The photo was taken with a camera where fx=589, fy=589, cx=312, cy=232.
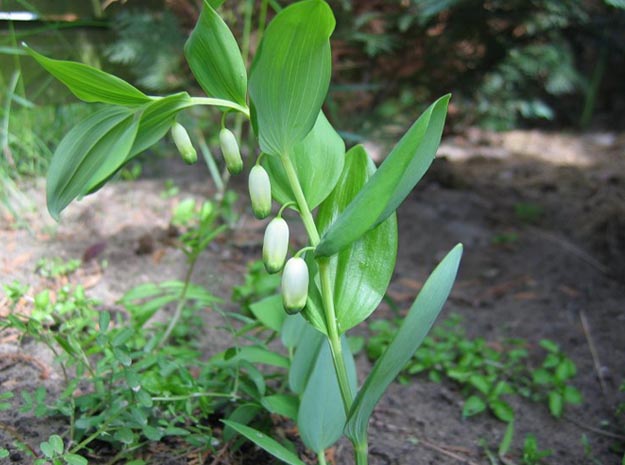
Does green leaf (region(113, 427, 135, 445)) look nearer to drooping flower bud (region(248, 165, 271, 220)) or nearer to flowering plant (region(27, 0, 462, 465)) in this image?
flowering plant (region(27, 0, 462, 465))

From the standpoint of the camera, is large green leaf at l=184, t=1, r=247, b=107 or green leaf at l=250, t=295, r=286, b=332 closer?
large green leaf at l=184, t=1, r=247, b=107

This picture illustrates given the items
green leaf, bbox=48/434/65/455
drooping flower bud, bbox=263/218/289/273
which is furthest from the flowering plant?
green leaf, bbox=48/434/65/455

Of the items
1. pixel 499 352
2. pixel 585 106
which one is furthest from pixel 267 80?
pixel 585 106

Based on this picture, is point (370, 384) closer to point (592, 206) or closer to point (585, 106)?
point (592, 206)

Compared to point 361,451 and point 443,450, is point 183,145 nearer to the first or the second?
point 361,451

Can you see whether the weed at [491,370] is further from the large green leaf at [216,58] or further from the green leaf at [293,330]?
the large green leaf at [216,58]
